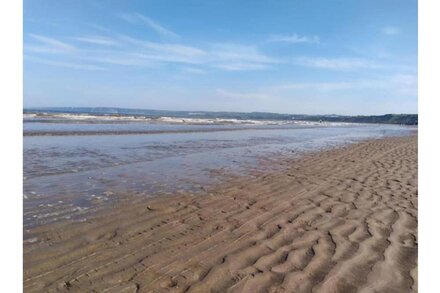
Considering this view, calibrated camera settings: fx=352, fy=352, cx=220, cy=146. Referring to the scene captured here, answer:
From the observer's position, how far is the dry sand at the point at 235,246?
10.9 ft

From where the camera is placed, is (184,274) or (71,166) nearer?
(184,274)

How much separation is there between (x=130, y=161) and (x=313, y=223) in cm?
665

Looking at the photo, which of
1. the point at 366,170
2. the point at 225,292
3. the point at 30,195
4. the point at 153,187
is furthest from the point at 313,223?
the point at 366,170

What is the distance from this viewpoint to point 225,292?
3154mm

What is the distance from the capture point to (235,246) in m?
4.20

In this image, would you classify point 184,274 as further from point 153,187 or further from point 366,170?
point 366,170

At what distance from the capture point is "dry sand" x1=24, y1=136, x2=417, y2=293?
3324 millimetres
